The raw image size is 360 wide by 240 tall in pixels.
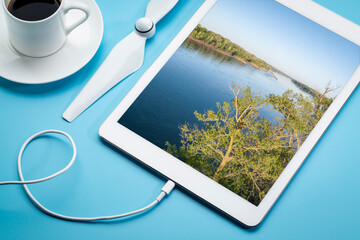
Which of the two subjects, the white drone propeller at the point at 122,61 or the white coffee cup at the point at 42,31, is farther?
the white drone propeller at the point at 122,61

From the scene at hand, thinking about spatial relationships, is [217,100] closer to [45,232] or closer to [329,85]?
[329,85]

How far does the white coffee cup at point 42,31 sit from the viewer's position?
544mm

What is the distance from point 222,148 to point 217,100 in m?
0.09

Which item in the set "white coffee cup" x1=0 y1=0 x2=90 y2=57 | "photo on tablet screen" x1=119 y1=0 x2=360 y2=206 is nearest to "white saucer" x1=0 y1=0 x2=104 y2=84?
"white coffee cup" x1=0 y1=0 x2=90 y2=57

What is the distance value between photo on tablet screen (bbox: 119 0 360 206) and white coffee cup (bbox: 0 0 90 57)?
6.9 inches

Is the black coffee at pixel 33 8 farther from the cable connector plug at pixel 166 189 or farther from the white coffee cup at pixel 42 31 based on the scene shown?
the cable connector plug at pixel 166 189

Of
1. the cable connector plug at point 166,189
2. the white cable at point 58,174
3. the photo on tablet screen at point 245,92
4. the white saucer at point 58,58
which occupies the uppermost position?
the photo on tablet screen at point 245,92

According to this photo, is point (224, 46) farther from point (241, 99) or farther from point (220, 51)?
point (241, 99)

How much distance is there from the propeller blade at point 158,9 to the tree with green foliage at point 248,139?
0.21 metres

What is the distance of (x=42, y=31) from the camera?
563mm

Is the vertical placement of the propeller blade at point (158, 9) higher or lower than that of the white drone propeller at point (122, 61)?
higher

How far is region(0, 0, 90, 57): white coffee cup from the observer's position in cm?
54

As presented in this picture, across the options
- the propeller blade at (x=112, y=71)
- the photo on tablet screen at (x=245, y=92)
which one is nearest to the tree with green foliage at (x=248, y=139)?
the photo on tablet screen at (x=245, y=92)

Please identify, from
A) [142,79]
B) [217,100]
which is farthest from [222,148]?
[142,79]
